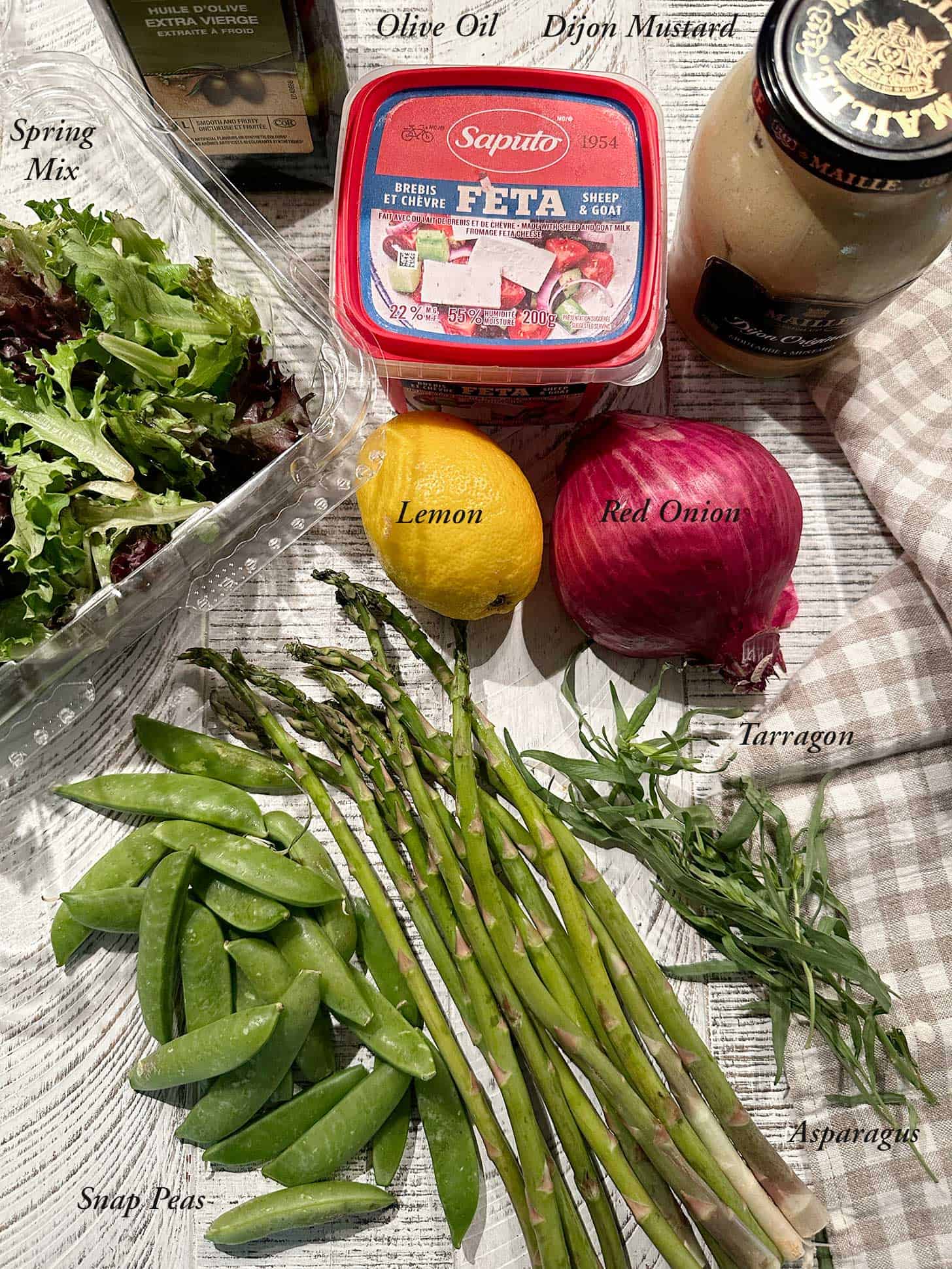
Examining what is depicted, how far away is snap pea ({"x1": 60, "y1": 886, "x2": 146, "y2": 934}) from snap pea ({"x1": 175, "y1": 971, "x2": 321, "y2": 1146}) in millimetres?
199

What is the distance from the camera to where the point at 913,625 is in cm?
106

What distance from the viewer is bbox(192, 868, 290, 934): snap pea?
982mm

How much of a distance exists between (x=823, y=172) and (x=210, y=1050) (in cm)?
103

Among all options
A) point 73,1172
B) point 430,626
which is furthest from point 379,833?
point 73,1172

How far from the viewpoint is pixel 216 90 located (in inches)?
38.6

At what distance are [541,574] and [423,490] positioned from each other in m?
0.24

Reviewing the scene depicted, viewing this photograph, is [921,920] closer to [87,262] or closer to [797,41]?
[797,41]

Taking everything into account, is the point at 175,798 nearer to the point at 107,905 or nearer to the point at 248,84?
the point at 107,905

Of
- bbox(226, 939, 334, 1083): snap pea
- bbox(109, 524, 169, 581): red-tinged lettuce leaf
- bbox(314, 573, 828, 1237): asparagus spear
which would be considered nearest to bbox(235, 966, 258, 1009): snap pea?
bbox(226, 939, 334, 1083): snap pea

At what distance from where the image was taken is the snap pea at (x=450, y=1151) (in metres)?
0.98

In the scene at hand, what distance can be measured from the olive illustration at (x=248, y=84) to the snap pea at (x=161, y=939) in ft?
2.74

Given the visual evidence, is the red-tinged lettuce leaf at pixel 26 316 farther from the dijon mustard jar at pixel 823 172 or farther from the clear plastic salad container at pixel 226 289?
the dijon mustard jar at pixel 823 172

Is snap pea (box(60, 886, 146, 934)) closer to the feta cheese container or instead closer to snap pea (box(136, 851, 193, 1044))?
snap pea (box(136, 851, 193, 1044))

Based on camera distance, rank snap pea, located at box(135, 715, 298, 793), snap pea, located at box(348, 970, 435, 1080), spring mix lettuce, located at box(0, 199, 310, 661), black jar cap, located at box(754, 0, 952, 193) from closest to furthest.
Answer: black jar cap, located at box(754, 0, 952, 193), spring mix lettuce, located at box(0, 199, 310, 661), snap pea, located at box(348, 970, 435, 1080), snap pea, located at box(135, 715, 298, 793)
